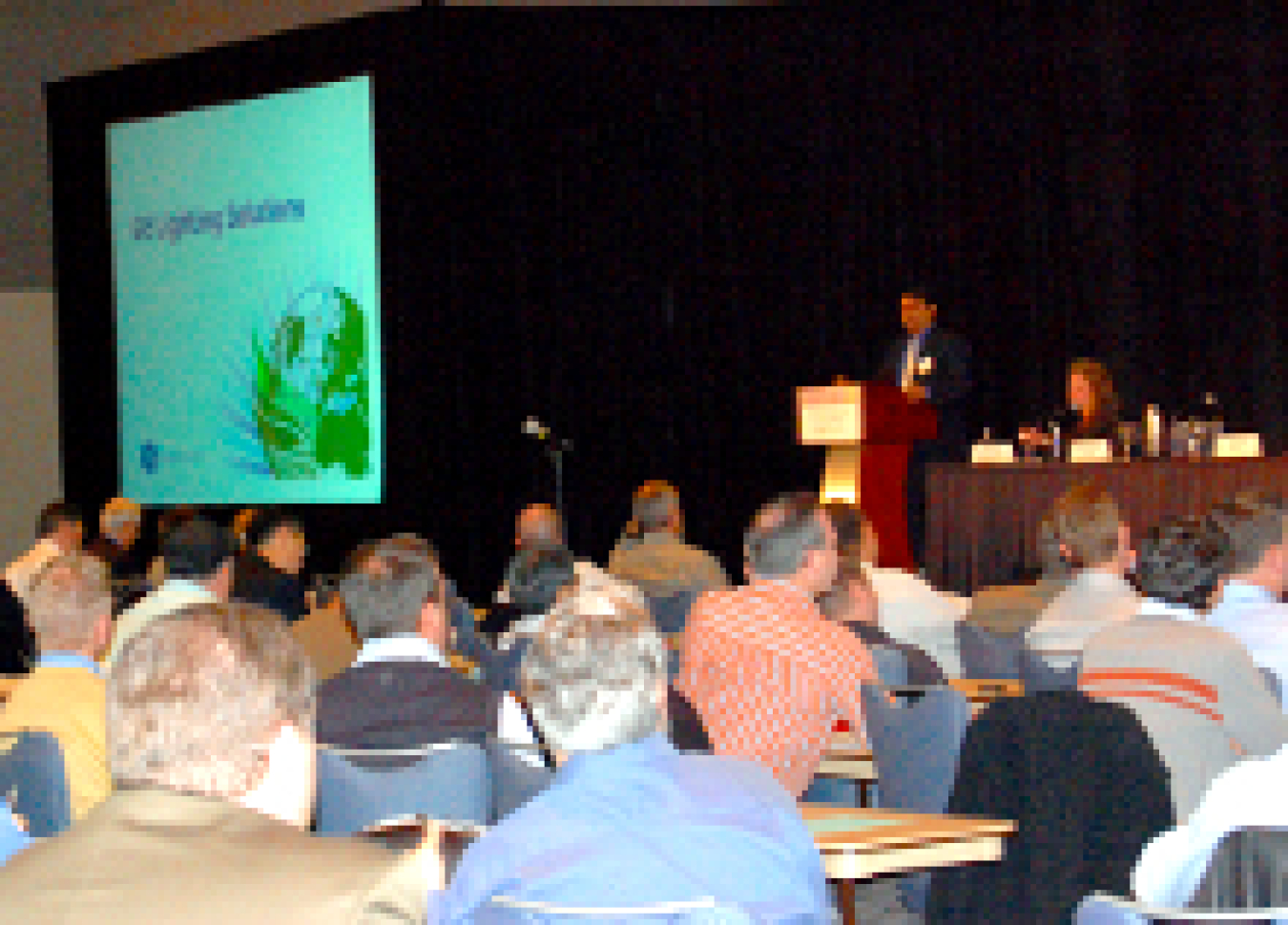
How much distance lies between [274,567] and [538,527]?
1047mm

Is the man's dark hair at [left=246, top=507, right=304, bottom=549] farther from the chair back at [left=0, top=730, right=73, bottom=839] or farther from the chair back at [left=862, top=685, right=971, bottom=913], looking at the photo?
the chair back at [left=0, top=730, right=73, bottom=839]

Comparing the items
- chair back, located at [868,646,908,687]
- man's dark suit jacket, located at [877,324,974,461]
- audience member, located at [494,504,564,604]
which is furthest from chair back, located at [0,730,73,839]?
man's dark suit jacket, located at [877,324,974,461]

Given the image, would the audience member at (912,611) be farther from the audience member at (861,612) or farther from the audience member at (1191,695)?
the audience member at (1191,695)

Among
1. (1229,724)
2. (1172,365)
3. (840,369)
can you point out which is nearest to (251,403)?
(840,369)

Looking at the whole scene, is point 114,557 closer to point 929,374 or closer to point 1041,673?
point 1041,673

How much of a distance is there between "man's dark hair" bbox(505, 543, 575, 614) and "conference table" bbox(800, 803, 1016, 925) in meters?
2.27

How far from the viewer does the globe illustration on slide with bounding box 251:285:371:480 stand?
10.9 meters

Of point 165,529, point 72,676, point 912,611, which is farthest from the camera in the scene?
point 165,529

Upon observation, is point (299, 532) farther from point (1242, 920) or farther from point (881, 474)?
point (1242, 920)

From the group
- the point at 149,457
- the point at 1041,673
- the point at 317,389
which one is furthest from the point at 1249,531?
the point at 149,457

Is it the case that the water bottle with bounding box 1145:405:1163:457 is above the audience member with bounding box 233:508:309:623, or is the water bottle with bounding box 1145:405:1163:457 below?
above

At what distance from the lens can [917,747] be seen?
3.39m

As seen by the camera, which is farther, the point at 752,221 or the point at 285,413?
the point at 752,221

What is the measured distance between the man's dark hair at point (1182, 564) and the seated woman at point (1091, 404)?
4.99 metres
